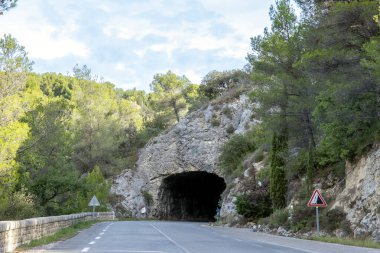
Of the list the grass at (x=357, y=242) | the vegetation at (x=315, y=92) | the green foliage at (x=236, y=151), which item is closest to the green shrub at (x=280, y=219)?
the vegetation at (x=315, y=92)

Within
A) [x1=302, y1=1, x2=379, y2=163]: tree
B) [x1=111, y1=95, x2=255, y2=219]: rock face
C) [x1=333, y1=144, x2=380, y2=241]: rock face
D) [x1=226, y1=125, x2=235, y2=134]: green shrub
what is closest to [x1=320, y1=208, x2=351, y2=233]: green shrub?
[x1=333, y1=144, x2=380, y2=241]: rock face

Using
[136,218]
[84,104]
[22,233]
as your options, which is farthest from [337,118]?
[84,104]

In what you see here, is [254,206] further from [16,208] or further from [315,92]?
[16,208]

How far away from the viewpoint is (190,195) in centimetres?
7044

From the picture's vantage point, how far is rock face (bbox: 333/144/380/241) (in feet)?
61.6

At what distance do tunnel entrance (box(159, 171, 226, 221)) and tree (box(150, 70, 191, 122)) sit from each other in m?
11.2

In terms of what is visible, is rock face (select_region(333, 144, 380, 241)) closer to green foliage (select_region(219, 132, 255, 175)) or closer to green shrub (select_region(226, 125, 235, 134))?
green foliage (select_region(219, 132, 255, 175))

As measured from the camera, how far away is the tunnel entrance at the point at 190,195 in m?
62.2

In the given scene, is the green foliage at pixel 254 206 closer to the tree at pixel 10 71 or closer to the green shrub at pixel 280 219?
the green shrub at pixel 280 219

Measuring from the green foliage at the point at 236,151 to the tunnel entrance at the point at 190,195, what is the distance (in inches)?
444

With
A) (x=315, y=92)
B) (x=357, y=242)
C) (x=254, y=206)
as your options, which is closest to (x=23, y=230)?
(x=357, y=242)

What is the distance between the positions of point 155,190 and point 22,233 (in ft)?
155

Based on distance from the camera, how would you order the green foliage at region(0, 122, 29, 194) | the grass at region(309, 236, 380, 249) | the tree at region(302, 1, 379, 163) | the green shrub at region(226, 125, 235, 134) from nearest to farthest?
the grass at region(309, 236, 380, 249)
the tree at region(302, 1, 379, 163)
the green foliage at region(0, 122, 29, 194)
the green shrub at region(226, 125, 235, 134)

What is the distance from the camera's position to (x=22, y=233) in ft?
45.6
